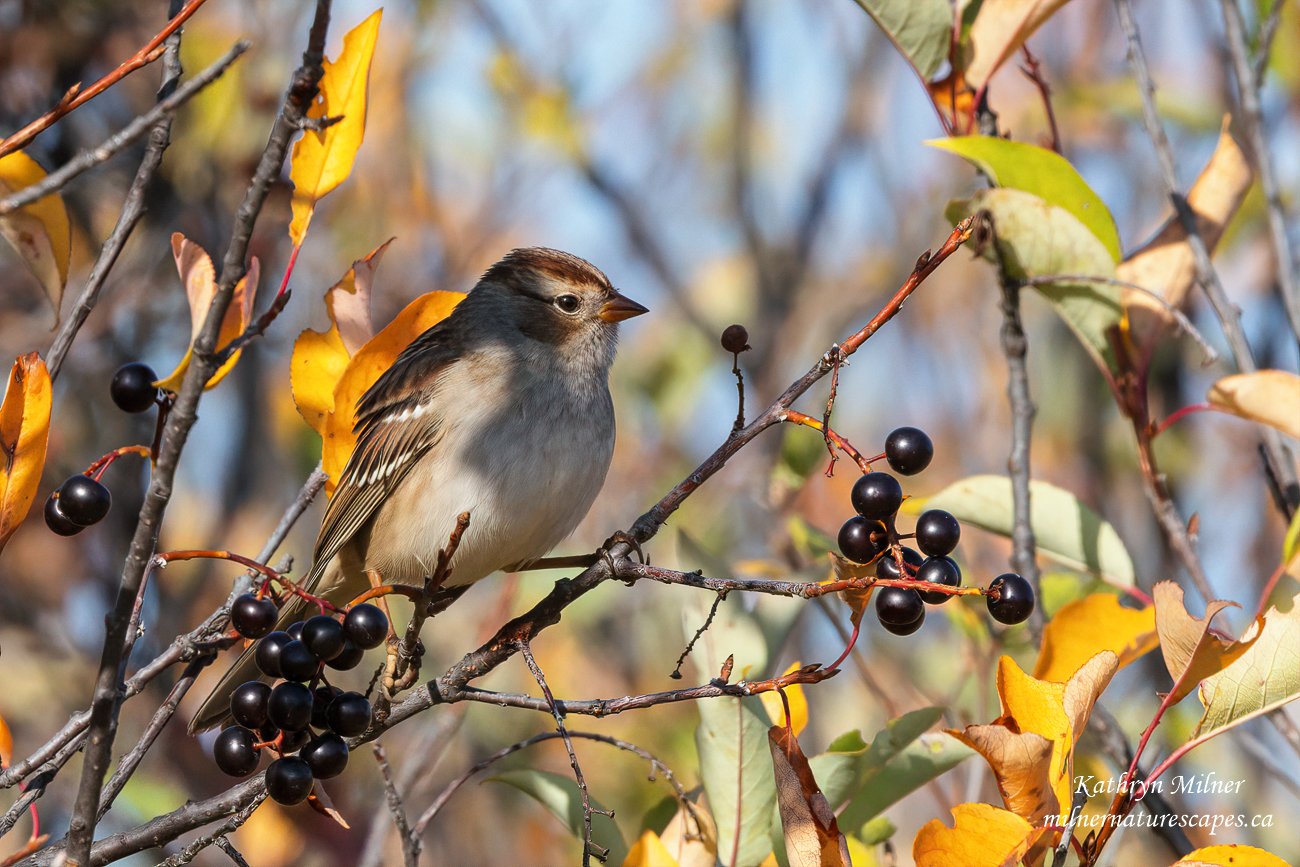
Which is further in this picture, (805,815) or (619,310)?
(619,310)

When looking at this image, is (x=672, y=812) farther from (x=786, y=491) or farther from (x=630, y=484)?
(x=630, y=484)

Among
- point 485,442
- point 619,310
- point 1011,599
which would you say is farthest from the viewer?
point 619,310

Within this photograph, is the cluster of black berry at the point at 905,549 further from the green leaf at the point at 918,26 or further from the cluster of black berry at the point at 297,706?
the green leaf at the point at 918,26

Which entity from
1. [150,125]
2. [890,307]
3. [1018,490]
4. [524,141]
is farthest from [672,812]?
[524,141]

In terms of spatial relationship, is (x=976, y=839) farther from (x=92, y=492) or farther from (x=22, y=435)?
(x=22, y=435)

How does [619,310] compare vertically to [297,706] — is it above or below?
above

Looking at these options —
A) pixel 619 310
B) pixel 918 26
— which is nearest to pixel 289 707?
pixel 918 26

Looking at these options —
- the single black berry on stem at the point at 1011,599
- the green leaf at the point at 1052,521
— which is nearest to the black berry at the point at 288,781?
the single black berry on stem at the point at 1011,599

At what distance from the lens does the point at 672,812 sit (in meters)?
2.73

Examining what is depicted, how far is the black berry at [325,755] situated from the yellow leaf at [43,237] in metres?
0.94

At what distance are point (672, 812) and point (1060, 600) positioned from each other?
1.12 meters

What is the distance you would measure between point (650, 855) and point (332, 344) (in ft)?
4.15

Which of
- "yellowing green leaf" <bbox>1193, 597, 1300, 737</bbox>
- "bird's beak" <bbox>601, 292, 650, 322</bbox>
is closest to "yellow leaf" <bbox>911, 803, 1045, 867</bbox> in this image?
"yellowing green leaf" <bbox>1193, 597, 1300, 737</bbox>

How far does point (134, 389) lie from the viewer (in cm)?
222
